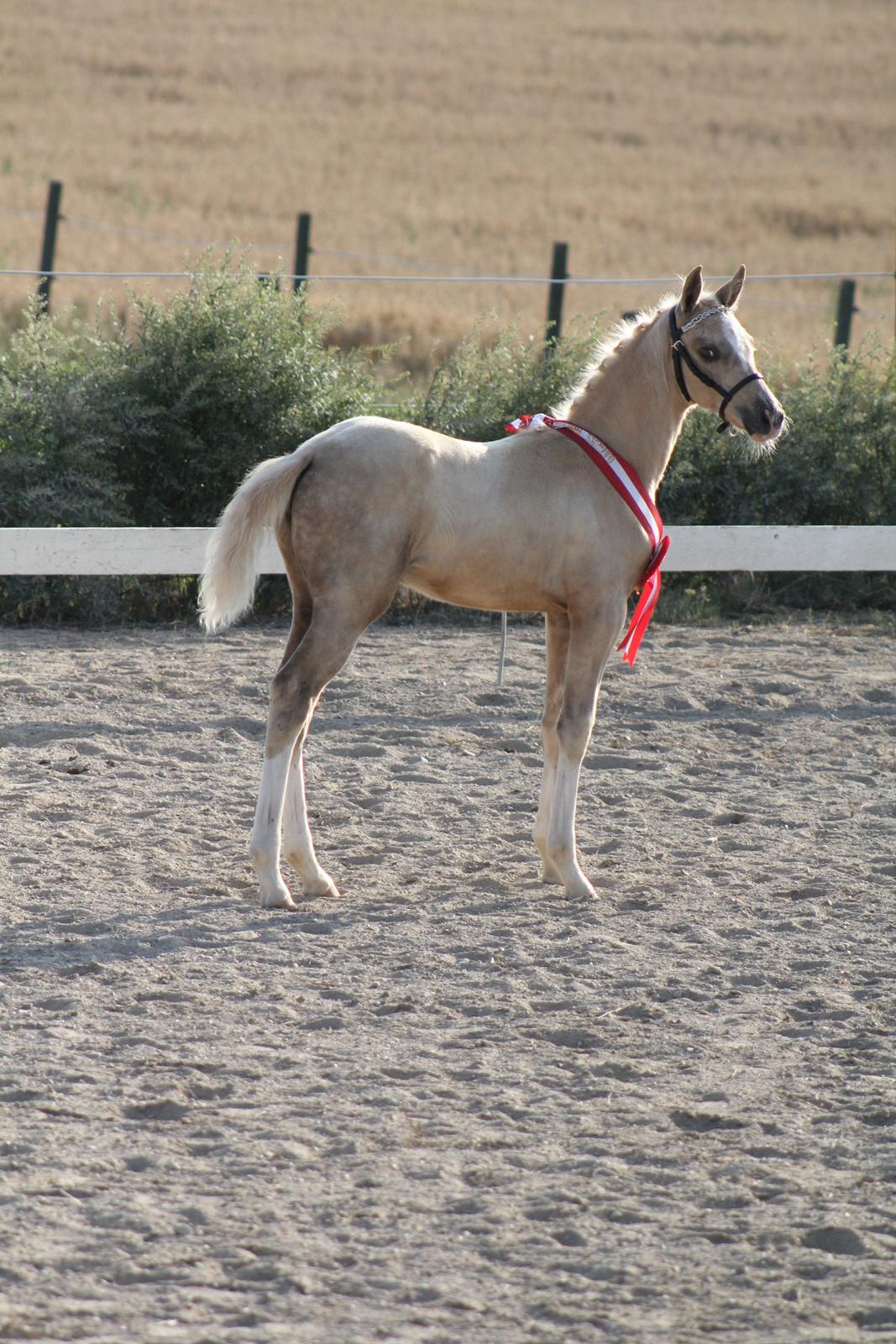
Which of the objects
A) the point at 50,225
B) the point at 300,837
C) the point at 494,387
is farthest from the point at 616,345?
the point at 50,225

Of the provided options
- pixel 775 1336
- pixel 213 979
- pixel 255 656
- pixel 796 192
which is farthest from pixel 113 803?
pixel 796 192

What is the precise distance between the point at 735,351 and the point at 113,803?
3004 millimetres

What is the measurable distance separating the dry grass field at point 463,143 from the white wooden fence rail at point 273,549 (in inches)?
461

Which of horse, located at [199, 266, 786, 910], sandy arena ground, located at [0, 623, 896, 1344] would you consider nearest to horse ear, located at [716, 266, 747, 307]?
horse, located at [199, 266, 786, 910]

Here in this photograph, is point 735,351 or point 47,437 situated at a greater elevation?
point 735,351

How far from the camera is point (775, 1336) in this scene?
3020mm

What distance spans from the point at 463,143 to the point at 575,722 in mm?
31811

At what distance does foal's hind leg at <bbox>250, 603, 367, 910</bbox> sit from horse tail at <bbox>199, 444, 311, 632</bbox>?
11.1 inches

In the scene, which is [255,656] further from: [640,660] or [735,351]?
[735,351]

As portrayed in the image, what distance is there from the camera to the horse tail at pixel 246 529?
5145 millimetres

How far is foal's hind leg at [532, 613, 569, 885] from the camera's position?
5.70 m

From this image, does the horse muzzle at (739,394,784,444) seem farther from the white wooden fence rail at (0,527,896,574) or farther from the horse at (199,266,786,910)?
the white wooden fence rail at (0,527,896,574)

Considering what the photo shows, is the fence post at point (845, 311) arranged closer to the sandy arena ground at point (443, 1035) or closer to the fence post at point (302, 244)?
the fence post at point (302, 244)

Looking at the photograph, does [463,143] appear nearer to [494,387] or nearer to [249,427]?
[494,387]
